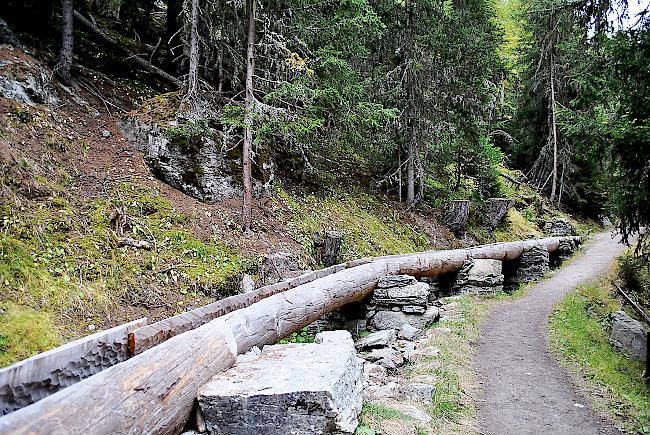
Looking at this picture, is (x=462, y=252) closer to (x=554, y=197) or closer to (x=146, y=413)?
(x=146, y=413)

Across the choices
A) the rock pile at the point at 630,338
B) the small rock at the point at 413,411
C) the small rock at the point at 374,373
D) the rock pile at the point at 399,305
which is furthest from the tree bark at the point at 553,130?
the small rock at the point at 413,411

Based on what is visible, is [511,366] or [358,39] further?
[358,39]

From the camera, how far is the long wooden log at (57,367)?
291cm

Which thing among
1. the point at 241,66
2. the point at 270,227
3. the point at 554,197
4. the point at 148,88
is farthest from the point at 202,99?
the point at 554,197

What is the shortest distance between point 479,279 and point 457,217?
24.0 ft

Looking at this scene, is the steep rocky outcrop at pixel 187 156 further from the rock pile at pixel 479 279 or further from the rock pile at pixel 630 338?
the rock pile at pixel 630 338

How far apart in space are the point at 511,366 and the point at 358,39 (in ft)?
36.8

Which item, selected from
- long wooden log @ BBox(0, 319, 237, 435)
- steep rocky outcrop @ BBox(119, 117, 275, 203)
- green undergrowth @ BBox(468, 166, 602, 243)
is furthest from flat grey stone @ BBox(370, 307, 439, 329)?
green undergrowth @ BBox(468, 166, 602, 243)

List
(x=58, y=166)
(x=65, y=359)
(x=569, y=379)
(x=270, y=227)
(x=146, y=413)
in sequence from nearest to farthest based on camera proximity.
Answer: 1. (x=146, y=413)
2. (x=65, y=359)
3. (x=569, y=379)
4. (x=58, y=166)
5. (x=270, y=227)

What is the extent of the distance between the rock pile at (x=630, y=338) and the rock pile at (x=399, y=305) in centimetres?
358

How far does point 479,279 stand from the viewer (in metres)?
12.5

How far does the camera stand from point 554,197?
91.7ft

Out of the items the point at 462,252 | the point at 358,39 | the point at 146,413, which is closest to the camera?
the point at 146,413

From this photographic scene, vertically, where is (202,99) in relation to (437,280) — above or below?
above
